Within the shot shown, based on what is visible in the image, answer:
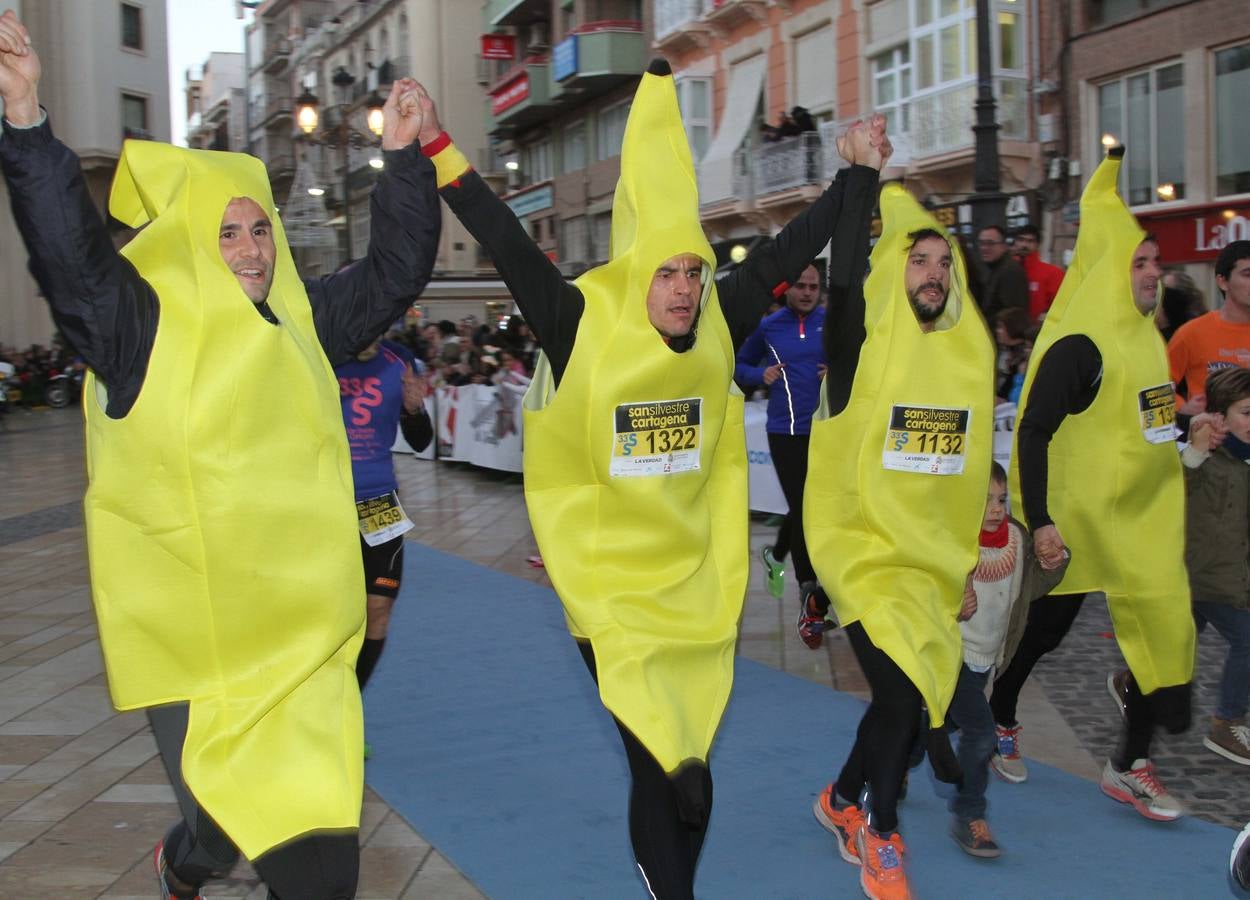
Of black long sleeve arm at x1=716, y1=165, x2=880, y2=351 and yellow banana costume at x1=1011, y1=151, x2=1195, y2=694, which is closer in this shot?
black long sleeve arm at x1=716, y1=165, x2=880, y2=351

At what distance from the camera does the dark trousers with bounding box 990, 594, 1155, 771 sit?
5.14 m

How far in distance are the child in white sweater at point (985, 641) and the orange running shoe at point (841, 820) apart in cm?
36

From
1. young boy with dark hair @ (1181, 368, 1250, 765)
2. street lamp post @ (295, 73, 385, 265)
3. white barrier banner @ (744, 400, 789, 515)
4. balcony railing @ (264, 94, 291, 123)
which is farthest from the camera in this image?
balcony railing @ (264, 94, 291, 123)

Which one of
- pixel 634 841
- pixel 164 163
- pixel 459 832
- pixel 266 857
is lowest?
pixel 459 832

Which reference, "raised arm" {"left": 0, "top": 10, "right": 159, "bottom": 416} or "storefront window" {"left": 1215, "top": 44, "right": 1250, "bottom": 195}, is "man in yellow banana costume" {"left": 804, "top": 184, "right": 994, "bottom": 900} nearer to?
"raised arm" {"left": 0, "top": 10, "right": 159, "bottom": 416}

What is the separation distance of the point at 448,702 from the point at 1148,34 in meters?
16.1

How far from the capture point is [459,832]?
493 cm

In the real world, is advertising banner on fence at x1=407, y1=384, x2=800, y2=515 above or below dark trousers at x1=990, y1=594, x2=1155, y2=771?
above

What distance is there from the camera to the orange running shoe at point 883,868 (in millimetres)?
4250

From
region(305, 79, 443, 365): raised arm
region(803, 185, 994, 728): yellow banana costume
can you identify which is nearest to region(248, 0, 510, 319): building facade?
region(803, 185, 994, 728): yellow banana costume

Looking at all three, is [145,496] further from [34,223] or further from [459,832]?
[459,832]

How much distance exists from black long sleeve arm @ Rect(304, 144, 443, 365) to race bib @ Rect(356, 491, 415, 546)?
6.34 ft

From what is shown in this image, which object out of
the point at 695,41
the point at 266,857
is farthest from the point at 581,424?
the point at 695,41

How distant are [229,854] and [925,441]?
2.39 m
